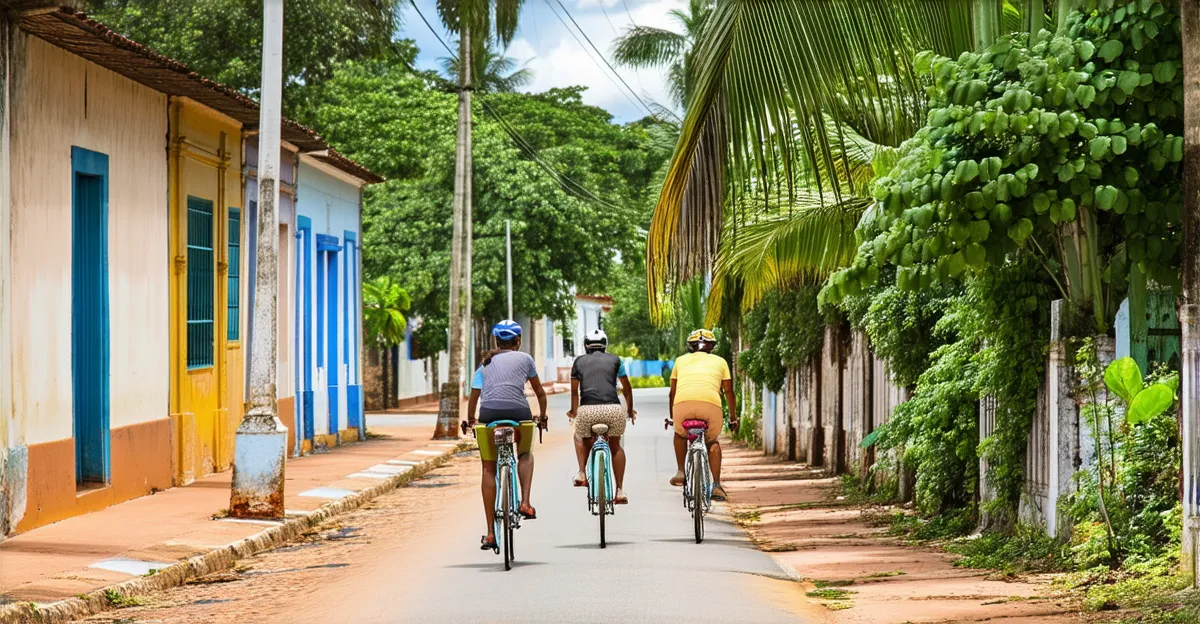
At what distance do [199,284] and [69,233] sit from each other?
453cm

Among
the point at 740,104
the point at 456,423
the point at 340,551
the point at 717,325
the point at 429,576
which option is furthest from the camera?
the point at 717,325

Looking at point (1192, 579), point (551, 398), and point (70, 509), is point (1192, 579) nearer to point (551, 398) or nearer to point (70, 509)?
point (70, 509)

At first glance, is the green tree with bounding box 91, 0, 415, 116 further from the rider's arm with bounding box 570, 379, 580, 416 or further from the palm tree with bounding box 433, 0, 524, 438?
the rider's arm with bounding box 570, 379, 580, 416

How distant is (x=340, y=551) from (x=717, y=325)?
62.8 feet

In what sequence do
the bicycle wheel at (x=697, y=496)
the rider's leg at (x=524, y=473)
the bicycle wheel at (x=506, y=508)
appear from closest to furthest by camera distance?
the bicycle wheel at (x=506, y=508)
the rider's leg at (x=524, y=473)
the bicycle wheel at (x=697, y=496)

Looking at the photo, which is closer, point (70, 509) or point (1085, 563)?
point (1085, 563)

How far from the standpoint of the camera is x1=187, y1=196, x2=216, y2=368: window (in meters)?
17.7

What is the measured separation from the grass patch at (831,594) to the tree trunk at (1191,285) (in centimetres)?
208

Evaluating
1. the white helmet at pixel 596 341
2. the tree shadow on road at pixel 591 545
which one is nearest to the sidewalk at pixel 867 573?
the tree shadow on road at pixel 591 545

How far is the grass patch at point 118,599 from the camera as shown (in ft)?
30.6

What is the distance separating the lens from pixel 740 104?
7.18 meters

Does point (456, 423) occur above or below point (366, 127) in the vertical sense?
below

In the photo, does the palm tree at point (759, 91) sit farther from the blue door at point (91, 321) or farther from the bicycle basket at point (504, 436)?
the blue door at point (91, 321)

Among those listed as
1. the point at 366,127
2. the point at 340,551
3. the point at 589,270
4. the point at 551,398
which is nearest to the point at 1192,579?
the point at 340,551
